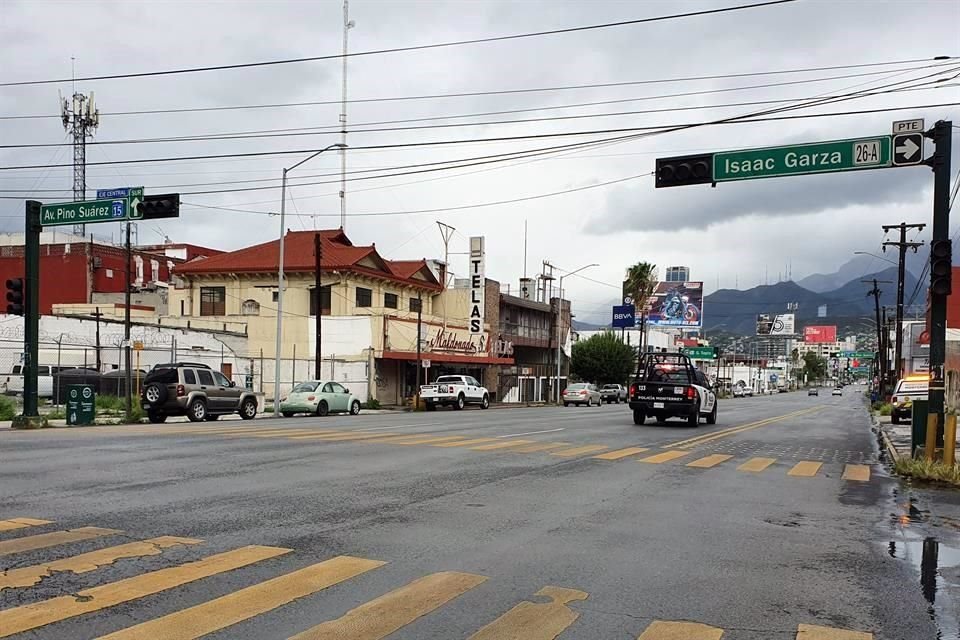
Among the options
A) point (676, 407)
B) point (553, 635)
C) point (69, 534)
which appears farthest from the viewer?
point (676, 407)

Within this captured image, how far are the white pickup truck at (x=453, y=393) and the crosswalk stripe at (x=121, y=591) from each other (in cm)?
3668

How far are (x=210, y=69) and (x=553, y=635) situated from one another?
67.4 feet

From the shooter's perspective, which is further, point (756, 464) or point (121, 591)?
point (756, 464)

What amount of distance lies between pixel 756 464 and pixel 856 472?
1776 mm

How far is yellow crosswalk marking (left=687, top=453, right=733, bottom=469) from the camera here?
15633mm

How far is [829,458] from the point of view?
60.5 feet

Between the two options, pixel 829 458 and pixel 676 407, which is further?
pixel 676 407

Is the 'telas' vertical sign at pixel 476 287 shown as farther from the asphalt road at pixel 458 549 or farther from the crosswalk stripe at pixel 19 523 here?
the crosswalk stripe at pixel 19 523

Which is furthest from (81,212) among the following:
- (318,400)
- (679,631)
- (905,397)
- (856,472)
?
(905,397)

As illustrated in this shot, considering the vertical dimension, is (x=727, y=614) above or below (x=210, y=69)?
below

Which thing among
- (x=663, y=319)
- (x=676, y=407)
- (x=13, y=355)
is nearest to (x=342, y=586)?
(x=676, y=407)

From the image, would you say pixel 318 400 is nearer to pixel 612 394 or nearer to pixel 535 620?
pixel 535 620

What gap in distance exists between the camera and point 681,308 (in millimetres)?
108688

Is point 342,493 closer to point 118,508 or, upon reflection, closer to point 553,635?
point 118,508
